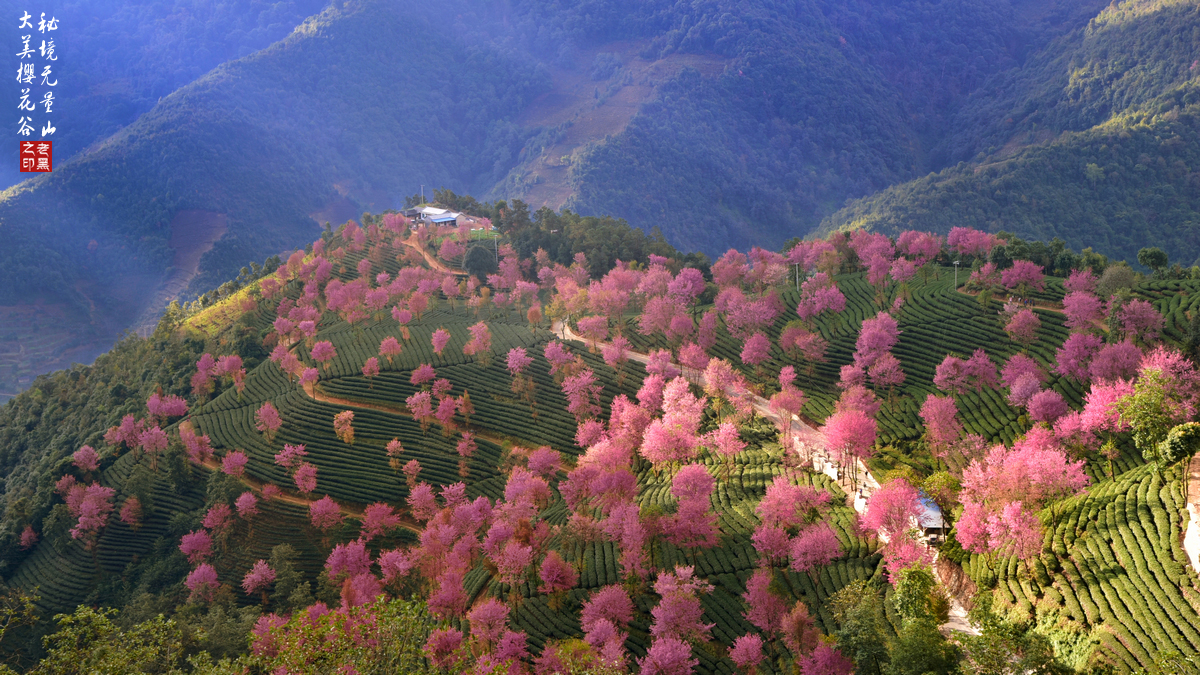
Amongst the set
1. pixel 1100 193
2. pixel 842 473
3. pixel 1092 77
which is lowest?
pixel 842 473

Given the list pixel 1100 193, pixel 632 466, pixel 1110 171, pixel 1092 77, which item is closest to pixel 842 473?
pixel 632 466

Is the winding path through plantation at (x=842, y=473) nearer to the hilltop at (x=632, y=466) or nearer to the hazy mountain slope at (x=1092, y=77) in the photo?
the hilltop at (x=632, y=466)

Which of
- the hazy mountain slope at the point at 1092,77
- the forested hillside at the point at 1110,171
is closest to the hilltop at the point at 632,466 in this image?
the forested hillside at the point at 1110,171

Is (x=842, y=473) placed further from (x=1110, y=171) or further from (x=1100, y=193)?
(x=1110, y=171)

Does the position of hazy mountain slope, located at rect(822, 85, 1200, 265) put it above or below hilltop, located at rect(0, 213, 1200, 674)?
above

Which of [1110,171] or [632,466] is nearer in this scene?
[632,466]

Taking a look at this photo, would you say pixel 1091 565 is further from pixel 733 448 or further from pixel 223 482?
pixel 223 482

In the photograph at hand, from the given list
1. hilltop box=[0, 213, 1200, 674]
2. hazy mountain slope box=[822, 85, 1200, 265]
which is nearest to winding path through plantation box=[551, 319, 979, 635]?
hilltop box=[0, 213, 1200, 674]

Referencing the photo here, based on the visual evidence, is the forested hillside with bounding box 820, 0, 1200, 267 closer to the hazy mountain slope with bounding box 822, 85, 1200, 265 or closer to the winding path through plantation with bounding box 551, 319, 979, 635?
the hazy mountain slope with bounding box 822, 85, 1200, 265

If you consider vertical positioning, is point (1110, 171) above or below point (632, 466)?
above
